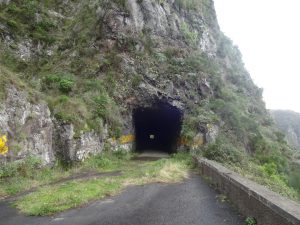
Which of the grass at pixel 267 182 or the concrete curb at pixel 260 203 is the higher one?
the concrete curb at pixel 260 203

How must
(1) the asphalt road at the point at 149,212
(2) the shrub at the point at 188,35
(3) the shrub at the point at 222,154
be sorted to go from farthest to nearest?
(2) the shrub at the point at 188,35 < (3) the shrub at the point at 222,154 < (1) the asphalt road at the point at 149,212

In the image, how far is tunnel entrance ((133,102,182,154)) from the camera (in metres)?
31.8

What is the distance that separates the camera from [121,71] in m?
29.2

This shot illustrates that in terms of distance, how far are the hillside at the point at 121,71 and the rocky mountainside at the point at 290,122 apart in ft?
173

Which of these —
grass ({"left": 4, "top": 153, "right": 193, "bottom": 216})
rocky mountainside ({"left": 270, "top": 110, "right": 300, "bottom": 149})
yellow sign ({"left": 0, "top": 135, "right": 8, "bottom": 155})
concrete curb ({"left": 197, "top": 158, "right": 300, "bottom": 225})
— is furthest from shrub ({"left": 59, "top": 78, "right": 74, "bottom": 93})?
rocky mountainside ({"left": 270, "top": 110, "right": 300, "bottom": 149})

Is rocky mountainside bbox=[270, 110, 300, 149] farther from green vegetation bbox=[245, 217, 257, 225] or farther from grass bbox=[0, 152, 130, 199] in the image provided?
green vegetation bbox=[245, 217, 257, 225]

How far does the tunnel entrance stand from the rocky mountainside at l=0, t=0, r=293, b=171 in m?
2.37

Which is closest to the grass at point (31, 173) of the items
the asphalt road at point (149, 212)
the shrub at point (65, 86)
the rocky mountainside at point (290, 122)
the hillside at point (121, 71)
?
the hillside at point (121, 71)

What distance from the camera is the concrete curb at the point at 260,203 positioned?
5931mm

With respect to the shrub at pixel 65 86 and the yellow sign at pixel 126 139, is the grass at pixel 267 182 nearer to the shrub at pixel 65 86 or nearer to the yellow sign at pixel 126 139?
the yellow sign at pixel 126 139

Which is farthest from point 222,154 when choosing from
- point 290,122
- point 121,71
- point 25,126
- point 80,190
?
point 290,122

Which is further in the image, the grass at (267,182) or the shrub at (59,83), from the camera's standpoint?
the shrub at (59,83)

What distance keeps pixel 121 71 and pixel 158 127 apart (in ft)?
49.1

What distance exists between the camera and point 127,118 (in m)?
28.6
